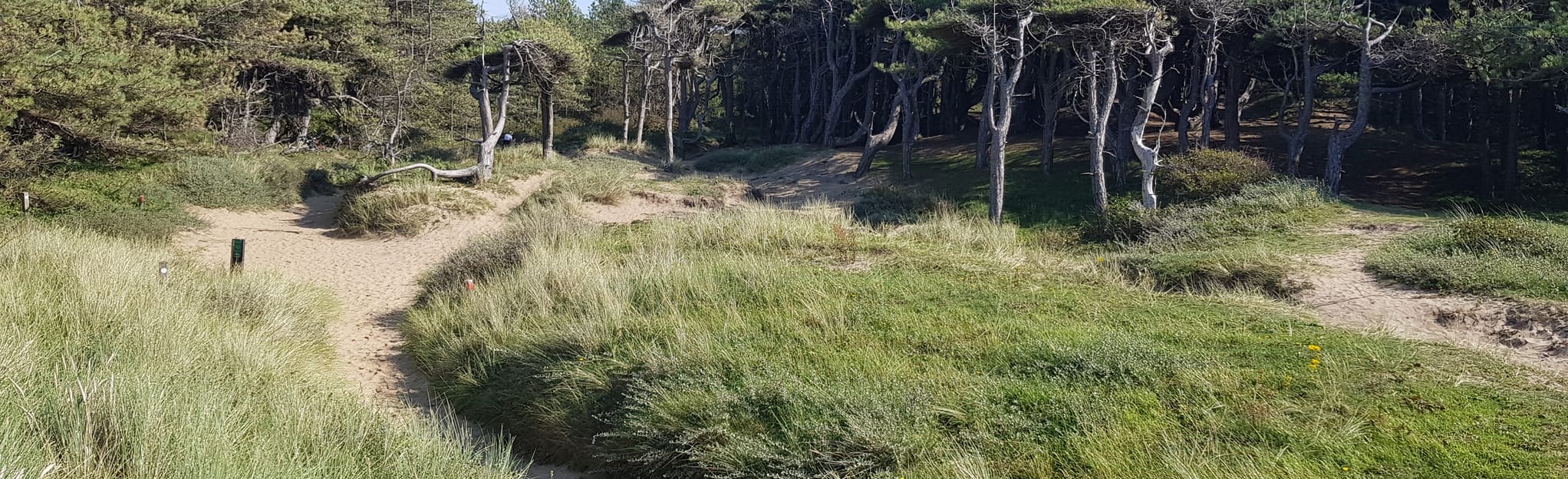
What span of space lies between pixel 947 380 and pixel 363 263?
11.2 meters

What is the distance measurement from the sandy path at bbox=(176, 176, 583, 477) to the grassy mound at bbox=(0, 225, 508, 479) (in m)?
0.50

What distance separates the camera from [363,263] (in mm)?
13445

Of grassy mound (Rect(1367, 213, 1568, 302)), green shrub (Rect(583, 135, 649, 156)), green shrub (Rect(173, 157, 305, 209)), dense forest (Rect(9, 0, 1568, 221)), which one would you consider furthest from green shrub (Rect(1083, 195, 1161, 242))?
green shrub (Rect(583, 135, 649, 156))

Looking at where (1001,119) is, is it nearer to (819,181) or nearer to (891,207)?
(891,207)

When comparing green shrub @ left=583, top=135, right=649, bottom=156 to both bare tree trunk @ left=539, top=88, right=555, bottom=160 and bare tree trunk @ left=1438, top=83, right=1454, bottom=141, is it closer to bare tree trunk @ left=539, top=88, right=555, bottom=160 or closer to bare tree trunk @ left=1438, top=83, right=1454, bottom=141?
bare tree trunk @ left=539, top=88, right=555, bottom=160

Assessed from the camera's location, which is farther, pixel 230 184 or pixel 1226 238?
pixel 230 184

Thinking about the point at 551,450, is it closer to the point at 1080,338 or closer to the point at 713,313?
the point at 713,313

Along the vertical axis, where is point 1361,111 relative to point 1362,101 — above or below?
below

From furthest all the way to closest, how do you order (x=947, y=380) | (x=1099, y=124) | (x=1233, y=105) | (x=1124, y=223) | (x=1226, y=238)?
(x=1233, y=105) → (x=1099, y=124) → (x=1124, y=223) → (x=1226, y=238) → (x=947, y=380)

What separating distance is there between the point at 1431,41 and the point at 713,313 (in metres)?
13.5

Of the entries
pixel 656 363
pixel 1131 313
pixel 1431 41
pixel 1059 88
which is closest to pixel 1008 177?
pixel 1059 88

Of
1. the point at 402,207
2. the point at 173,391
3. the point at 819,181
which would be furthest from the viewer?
the point at 819,181

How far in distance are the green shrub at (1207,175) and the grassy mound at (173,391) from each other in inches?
475

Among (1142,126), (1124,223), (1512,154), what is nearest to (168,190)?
(1124,223)
